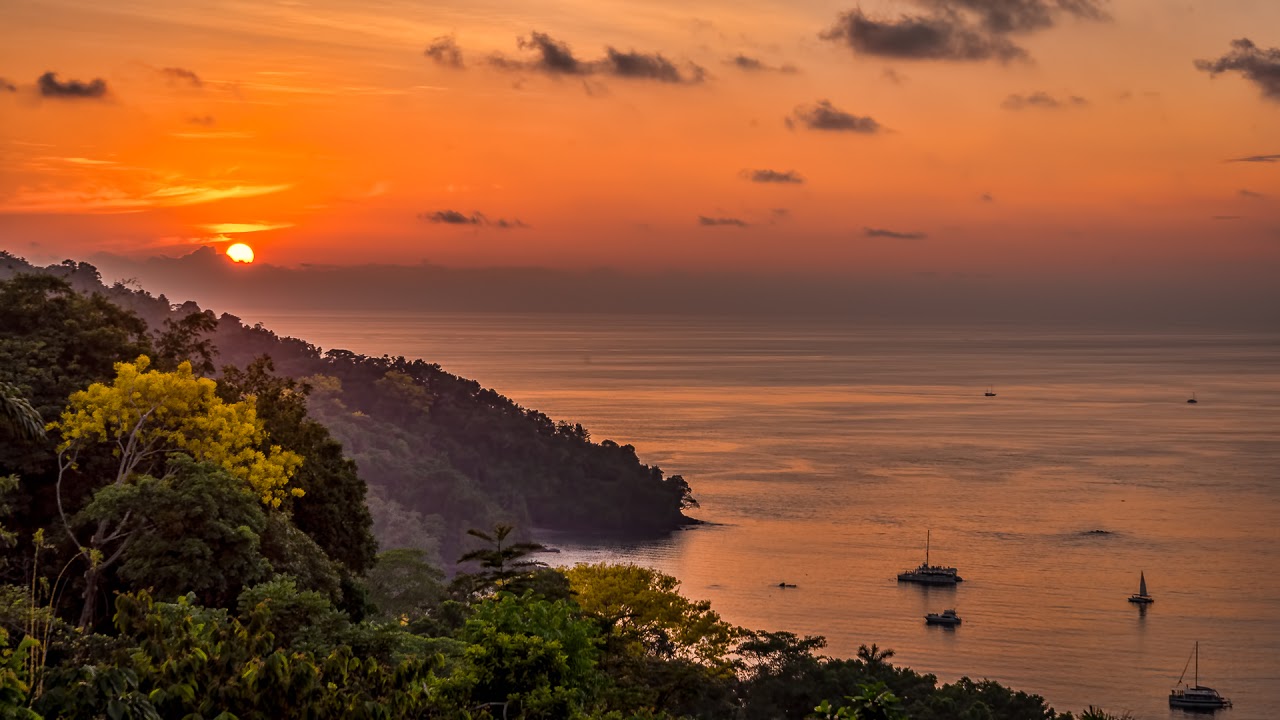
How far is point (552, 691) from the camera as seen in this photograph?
709 inches

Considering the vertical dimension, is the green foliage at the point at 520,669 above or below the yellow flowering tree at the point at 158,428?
below

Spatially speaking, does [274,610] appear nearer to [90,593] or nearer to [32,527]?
[90,593]

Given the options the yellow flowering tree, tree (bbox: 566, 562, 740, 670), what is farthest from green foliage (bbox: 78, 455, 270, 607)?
tree (bbox: 566, 562, 740, 670)

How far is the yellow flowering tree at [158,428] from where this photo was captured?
91.7 feet

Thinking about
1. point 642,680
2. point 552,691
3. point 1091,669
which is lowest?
point 1091,669

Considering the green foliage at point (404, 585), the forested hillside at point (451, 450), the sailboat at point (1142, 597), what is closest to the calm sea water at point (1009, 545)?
the sailboat at point (1142, 597)

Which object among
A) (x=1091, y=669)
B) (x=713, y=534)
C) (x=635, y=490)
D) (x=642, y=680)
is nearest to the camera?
(x=642, y=680)

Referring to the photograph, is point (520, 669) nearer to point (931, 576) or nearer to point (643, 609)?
point (643, 609)

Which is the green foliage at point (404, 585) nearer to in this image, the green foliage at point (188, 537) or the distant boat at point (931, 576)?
the green foliage at point (188, 537)

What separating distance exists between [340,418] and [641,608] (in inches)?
2904

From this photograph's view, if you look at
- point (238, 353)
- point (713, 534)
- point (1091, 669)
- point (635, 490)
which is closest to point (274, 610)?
point (1091, 669)

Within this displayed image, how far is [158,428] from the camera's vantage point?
95.2 feet

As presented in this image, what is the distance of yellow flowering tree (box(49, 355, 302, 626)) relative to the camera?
2794cm

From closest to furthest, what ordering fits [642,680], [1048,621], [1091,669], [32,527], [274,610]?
1. [274,610]
2. [32,527]
3. [642,680]
4. [1091,669]
5. [1048,621]
